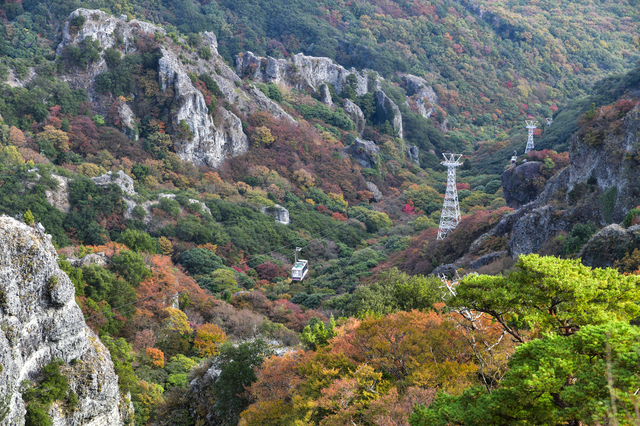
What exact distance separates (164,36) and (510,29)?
296 ft

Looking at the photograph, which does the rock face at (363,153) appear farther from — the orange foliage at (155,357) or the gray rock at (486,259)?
the orange foliage at (155,357)

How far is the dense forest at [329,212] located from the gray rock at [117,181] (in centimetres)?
27

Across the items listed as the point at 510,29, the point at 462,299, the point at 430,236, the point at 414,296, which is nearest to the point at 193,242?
the point at 430,236

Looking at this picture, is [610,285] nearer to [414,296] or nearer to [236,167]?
[414,296]

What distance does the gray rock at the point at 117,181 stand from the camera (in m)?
50.1

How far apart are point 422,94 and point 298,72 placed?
2838 centimetres

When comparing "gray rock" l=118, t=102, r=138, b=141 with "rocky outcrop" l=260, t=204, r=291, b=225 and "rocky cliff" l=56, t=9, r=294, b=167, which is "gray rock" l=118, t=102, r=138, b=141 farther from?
"rocky outcrop" l=260, t=204, r=291, b=225

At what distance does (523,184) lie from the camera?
50.5 m

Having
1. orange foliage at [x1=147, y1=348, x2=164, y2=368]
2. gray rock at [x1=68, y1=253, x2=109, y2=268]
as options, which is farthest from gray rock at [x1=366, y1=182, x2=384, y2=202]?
orange foliage at [x1=147, y1=348, x2=164, y2=368]

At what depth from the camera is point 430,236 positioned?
49125mm

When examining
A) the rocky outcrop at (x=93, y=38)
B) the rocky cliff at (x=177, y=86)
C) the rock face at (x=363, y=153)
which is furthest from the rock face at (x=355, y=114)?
the rocky outcrop at (x=93, y=38)

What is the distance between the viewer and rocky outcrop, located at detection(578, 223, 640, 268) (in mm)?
23980

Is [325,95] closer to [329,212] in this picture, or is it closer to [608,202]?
[329,212]

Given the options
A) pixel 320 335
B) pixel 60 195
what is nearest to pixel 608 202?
pixel 320 335
